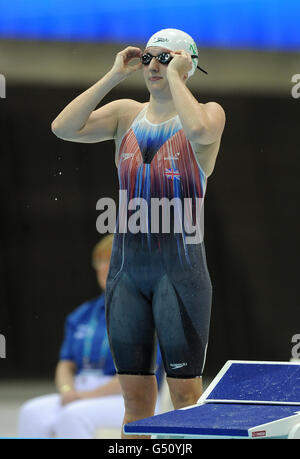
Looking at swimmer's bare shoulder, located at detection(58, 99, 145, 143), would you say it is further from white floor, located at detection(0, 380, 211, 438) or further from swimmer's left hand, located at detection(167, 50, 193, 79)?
white floor, located at detection(0, 380, 211, 438)

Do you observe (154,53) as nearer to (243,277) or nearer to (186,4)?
(186,4)

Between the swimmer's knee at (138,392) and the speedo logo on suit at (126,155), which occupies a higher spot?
the speedo logo on suit at (126,155)

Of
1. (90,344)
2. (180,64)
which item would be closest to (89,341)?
(90,344)

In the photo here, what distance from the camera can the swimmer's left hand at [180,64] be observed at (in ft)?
12.5

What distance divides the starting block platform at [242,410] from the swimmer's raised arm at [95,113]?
4.00 feet

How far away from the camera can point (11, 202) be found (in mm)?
6480

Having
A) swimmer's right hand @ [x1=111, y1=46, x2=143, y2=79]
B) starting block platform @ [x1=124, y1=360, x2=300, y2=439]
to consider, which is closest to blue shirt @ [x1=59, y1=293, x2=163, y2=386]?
starting block platform @ [x1=124, y1=360, x2=300, y2=439]

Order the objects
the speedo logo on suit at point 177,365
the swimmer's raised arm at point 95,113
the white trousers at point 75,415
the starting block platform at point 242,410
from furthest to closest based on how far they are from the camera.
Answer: the white trousers at point 75,415, the swimmer's raised arm at point 95,113, the speedo logo on suit at point 177,365, the starting block platform at point 242,410

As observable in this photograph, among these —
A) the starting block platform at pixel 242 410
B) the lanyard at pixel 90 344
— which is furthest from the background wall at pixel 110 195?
the starting block platform at pixel 242 410

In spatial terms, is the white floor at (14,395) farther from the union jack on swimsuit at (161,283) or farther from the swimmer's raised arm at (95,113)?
the swimmer's raised arm at (95,113)

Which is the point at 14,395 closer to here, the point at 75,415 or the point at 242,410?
the point at 75,415

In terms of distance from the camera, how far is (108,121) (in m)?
4.00

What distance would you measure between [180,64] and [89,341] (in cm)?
252
